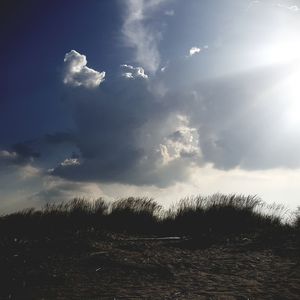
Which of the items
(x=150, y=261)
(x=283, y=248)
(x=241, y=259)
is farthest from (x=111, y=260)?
(x=283, y=248)

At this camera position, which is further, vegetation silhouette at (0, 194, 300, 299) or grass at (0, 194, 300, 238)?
grass at (0, 194, 300, 238)

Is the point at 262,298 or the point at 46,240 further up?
the point at 46,240

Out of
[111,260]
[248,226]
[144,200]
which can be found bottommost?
[111,260]

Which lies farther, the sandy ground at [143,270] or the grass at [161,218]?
the grass at [161,218]

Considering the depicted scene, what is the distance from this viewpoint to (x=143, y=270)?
6652mm

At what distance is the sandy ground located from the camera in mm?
5559

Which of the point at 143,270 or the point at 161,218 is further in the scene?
the point at 161,218

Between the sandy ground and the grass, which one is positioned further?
the grass

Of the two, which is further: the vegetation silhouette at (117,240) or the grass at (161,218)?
the grass at (161,218)

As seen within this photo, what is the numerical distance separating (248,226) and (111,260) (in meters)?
6.66

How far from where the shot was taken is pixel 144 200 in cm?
1403

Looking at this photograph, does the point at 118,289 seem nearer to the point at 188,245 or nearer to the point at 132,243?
the point at 132,243

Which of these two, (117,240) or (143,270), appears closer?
(143,270)

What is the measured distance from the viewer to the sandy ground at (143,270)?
5559 mm
